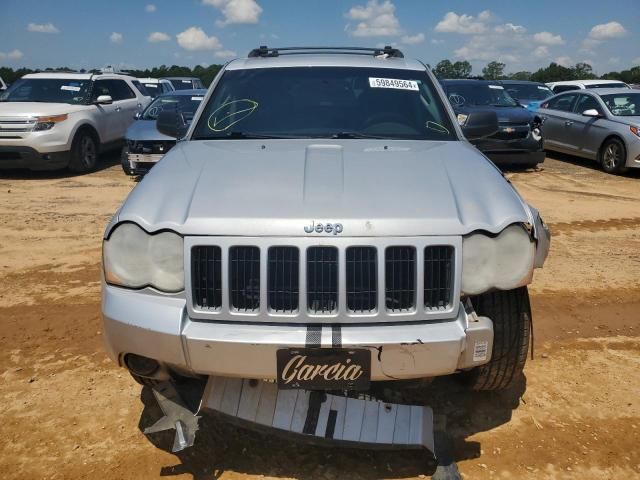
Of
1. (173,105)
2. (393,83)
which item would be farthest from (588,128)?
(393,83)

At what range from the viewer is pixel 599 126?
10.8 meters

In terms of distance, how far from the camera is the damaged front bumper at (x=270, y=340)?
7.39 ft

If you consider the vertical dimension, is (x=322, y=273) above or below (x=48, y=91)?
below

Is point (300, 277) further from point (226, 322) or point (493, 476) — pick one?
point (493, 476)

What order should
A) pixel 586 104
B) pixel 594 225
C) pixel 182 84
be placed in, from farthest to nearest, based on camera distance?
1. pixel 182 84
2. pixel 586 104
3. pixel 594 225

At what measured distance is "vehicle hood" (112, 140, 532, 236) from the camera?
2.35 meters

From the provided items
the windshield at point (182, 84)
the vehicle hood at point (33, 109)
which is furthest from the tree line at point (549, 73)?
the vehicle hood at point (33, 109)

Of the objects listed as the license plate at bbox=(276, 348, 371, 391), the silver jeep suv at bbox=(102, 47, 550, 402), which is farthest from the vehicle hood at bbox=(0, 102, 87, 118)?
the license plate at bbox=(276, 348, 371, 391)

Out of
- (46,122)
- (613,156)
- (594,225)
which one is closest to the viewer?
(594,225)

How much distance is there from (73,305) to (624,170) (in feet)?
31.5

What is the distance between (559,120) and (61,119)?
9762 millimetres

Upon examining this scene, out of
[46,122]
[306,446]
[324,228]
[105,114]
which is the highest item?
[105,114]

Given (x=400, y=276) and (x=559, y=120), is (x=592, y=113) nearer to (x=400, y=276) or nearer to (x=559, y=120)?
(x=559, y=120)

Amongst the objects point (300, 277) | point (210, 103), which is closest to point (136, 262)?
point (300, 277)
